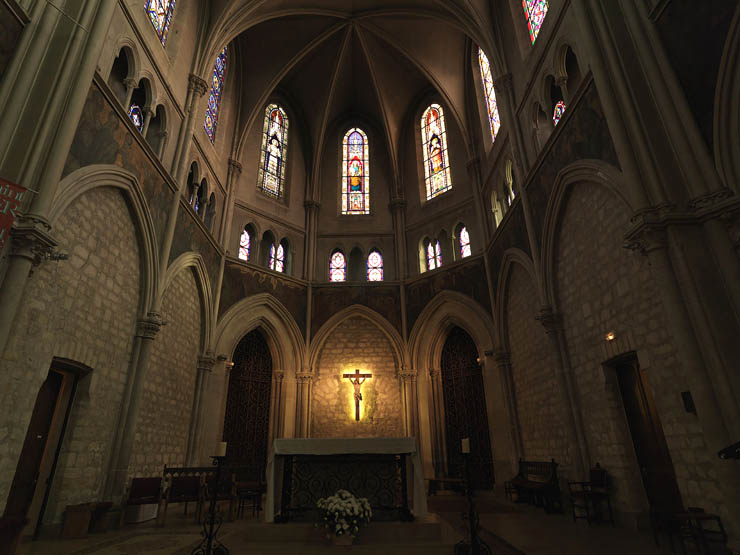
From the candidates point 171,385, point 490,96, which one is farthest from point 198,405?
point 490,96

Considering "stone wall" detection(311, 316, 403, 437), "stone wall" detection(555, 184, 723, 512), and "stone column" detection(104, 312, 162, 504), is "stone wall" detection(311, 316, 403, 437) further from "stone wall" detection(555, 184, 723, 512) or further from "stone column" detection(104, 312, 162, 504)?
"stone wall" detection(555, 184, 723, 512)

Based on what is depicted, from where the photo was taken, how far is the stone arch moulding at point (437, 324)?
47.8 ft

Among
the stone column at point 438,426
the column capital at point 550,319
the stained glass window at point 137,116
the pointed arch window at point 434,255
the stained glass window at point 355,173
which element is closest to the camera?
the column capital at point 550,319

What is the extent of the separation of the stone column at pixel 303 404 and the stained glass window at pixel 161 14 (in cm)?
1066

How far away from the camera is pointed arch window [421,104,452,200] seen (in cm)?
1706

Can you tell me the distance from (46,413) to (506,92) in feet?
40.4

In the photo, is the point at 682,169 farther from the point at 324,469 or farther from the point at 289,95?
the point at 289,95

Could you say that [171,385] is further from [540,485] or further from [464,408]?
[464,408]

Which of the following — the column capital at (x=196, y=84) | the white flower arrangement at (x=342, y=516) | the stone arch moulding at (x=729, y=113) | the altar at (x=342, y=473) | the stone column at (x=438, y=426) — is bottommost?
the white flower arrangement at (x=342, y=516)

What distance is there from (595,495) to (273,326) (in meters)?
10.9

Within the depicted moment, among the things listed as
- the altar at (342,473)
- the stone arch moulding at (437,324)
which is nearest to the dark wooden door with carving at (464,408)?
the stone arch moulding at (437,324)

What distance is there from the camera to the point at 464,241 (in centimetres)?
1558

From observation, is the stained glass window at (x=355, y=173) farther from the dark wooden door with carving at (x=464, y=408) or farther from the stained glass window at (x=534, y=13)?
the stained glass window at (x=534, y=13)

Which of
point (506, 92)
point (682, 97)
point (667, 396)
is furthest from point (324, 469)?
point (506, 92)
